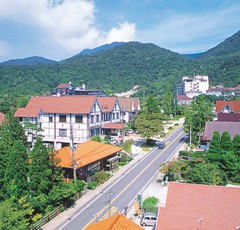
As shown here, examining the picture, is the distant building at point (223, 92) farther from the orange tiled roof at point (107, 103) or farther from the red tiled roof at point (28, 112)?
the red tiled roof at point (28, 112)

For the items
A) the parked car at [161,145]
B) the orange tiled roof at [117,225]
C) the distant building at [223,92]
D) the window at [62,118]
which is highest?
the distant building at [223,92]

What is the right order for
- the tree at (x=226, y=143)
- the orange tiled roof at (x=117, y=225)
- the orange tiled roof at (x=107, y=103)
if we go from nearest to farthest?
the orange tiled roof at (x=117, y=225) → the tree at (x=226, y=143) → the orange tiled roof at (x=107, y=103)

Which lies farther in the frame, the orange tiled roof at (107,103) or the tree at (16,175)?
the orange tiled roof at (107,103)

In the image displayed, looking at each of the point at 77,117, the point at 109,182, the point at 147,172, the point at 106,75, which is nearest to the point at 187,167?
A: the point at 147,172

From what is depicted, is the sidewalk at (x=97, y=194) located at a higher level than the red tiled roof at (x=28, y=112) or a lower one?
lower

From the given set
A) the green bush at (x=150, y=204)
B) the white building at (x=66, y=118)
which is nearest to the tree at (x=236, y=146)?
the green bush at (x=150, y=204)

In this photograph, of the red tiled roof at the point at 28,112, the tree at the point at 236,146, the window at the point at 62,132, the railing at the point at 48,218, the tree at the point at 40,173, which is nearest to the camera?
the railing at the point at 48,218

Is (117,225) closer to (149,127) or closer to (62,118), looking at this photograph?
(149,127)

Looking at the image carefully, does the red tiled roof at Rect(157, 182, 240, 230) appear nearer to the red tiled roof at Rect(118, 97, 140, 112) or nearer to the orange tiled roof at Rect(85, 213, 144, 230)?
the orange tiled roof at Rect(85, 213, 144, 230)
